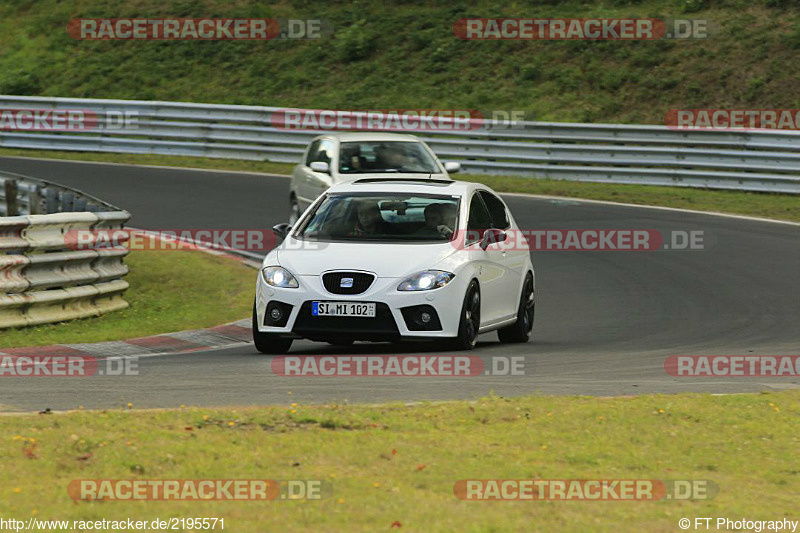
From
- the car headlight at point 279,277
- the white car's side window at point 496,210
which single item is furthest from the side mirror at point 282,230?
the white car's side window at point 496,210

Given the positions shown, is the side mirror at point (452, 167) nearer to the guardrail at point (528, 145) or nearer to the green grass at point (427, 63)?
the guardrail at point (528, 145)

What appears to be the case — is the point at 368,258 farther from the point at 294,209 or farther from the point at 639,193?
the point at 639,193

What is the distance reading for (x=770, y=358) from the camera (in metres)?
11.5

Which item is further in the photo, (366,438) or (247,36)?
(247,36)

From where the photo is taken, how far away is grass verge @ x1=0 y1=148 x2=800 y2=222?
23938mm

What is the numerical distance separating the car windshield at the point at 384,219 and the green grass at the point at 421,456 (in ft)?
12.1

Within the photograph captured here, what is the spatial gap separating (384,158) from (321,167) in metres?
0.97

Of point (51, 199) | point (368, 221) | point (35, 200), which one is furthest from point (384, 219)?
point (35, 200)

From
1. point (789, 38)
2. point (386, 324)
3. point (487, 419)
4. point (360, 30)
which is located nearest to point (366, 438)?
point (487, 419)

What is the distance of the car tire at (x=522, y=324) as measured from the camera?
43.2 feet

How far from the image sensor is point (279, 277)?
452 inches

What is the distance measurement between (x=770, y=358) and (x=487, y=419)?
4.55m

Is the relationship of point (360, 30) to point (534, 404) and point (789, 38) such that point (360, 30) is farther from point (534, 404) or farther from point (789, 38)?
point (534, 404)

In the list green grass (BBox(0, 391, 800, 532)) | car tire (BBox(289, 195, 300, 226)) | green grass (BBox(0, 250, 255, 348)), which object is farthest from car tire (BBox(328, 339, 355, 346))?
car tire (BBox(289, 195, 300, 226))
